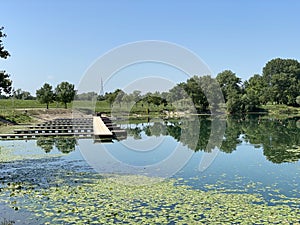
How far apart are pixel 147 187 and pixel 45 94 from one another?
50.8 meters

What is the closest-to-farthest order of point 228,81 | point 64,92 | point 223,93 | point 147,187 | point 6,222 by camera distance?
point 6,222 → point 147,187 → point 64,92 → point 223,93 → point 228,81

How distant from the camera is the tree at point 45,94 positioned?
5744cm

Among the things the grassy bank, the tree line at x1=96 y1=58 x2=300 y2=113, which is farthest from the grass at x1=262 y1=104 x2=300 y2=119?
the tree line at x1=96 y1=58 x2=300 y2=113

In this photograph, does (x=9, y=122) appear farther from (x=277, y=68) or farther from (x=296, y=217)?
(x=277, y=68)

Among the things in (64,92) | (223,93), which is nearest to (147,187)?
(64,92)

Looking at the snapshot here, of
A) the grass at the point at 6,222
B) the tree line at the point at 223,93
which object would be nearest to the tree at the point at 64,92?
the tree line at the point at 223,93

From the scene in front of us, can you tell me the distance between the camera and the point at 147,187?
1005cm

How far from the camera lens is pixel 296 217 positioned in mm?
7145

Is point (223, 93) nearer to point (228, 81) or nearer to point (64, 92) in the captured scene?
point (228, 81)

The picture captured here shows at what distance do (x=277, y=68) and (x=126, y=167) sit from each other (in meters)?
86.3

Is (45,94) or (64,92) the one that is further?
(64,92)

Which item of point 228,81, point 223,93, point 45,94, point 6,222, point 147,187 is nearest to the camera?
point 6,222

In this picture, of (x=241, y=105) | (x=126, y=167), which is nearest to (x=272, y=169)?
(x=126, y=167)

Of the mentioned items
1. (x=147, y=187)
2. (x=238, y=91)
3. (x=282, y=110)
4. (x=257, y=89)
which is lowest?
(x=147, y=187)
